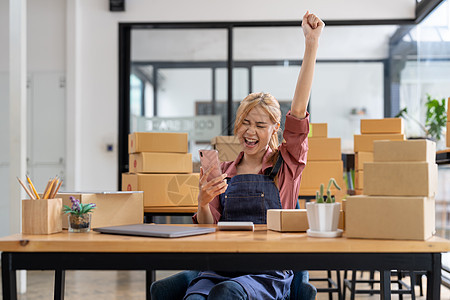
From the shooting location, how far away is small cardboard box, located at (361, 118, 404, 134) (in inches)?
162

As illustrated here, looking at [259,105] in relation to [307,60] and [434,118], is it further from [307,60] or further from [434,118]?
[434,118]

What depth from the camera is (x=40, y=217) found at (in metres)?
1.58

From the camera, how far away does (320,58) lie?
19.0 ft

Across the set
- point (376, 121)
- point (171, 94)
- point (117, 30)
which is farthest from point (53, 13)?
point (376, 121)

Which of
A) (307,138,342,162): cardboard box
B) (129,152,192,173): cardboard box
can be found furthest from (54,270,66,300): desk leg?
(307,138,342,162): cardboard box

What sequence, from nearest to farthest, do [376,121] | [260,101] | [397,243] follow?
[397,243] < [260,101] < [376,121]

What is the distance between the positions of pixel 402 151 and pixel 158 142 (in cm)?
204

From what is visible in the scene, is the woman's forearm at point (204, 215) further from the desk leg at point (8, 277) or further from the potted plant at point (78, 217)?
the desk leg at point (8, 277)

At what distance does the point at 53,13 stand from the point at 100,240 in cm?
500

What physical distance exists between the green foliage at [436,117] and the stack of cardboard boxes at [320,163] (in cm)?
137

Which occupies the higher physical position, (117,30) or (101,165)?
(117,30)

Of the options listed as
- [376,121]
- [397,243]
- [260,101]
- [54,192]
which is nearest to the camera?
[397,243]

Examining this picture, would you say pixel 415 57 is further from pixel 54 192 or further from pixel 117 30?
pixel 54 192

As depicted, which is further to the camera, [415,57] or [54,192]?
[415,57]
